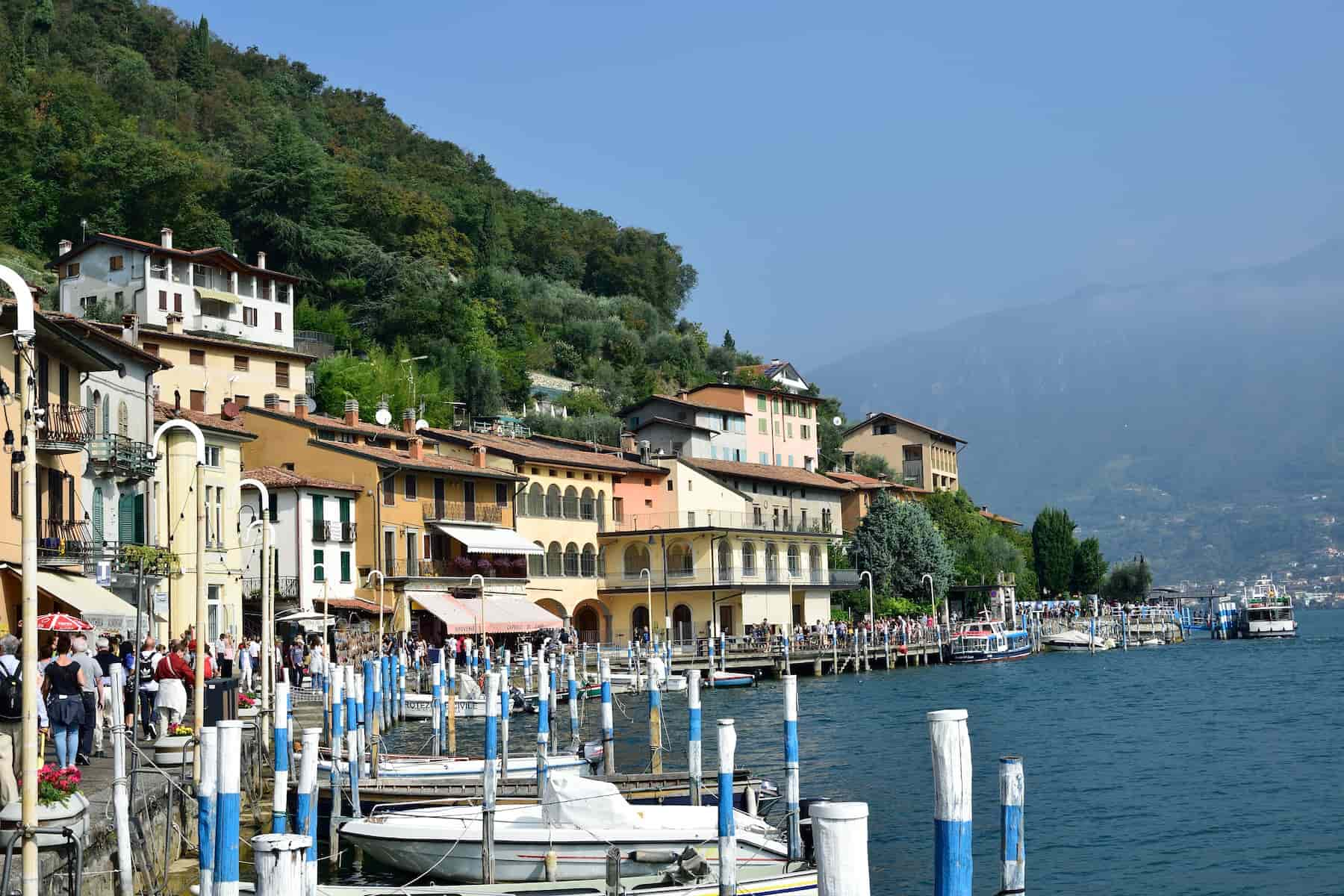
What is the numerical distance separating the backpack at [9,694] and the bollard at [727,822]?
331 inches

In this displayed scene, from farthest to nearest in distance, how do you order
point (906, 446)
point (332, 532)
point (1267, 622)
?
point (906, 446)
point (1267, 622)
point (332, 532)

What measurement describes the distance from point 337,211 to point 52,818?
268 feet

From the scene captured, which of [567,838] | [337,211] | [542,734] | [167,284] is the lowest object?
[567,838]

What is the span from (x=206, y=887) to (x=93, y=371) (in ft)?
77.8

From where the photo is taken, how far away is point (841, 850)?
652cm

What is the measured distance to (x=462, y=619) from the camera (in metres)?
56.5

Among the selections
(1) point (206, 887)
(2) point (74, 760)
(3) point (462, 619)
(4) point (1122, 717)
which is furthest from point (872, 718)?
(1) point (206, 887)

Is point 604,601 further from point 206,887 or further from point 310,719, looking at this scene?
point 206,887

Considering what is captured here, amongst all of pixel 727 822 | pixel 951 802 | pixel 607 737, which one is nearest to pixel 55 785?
pixel 727 822

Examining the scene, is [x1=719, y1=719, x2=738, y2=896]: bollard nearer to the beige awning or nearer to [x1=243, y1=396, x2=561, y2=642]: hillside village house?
[x1=243, y1=396, x2=561, y2=642]: hillside village house

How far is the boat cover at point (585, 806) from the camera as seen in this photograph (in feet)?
62.6

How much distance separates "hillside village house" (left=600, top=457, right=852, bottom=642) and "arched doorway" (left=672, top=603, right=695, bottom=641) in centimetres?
4

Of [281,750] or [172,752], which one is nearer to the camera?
[281,750]

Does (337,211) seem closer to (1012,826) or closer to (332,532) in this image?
(332,532)
